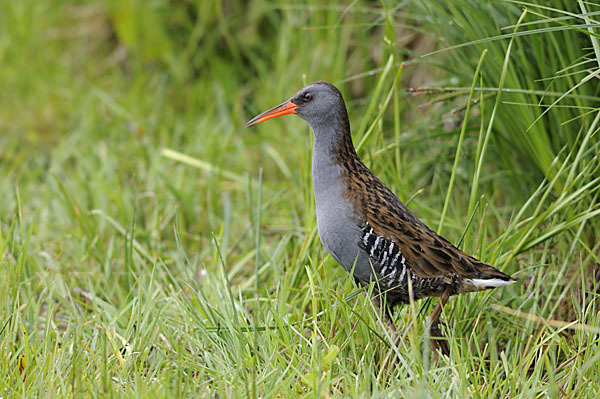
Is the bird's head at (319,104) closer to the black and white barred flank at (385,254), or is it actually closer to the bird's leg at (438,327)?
the black and white barred flank at (385,254)

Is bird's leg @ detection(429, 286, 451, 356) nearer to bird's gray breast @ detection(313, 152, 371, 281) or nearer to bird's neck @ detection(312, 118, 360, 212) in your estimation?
bird's gray breast @ detection(313, 152, 371, 281)

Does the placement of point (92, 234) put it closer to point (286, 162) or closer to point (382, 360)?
point (286, 162)

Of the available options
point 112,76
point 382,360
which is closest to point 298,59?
point 112,76

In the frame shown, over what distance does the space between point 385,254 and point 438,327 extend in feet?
1.24

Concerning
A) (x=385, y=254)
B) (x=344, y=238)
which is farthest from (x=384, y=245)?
(x=344, y=238)

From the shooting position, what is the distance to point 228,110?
577cm

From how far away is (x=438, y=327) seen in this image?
2852mm

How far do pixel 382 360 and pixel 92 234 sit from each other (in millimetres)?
1740

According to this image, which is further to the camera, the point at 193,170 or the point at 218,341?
the point at 193,170

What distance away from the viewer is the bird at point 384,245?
2.68m

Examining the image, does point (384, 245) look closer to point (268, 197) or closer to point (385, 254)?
point (385, 254)

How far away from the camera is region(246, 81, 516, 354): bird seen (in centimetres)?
268

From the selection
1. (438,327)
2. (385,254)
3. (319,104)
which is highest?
(319,104)

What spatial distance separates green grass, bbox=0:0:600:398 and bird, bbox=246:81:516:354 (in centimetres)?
11
